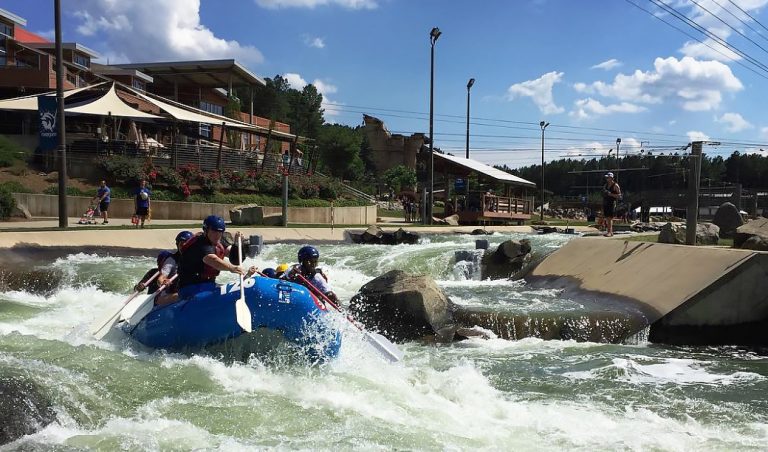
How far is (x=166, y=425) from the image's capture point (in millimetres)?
5129

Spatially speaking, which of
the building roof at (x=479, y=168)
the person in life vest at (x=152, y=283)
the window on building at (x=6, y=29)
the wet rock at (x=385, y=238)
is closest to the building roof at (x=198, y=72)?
the window on building at (x=6, y=29)

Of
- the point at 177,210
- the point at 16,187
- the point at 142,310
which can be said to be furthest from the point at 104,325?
the point at 16,187

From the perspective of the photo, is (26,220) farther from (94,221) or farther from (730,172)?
(730,172)

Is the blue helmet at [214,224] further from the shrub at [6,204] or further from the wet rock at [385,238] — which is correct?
the shrub at [6,204]

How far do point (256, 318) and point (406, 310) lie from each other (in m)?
3.36

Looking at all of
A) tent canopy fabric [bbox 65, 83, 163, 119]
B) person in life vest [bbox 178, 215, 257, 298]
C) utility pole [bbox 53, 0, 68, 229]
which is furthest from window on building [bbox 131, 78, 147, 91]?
person in life vest [bbox 178, 215, 257, 298]

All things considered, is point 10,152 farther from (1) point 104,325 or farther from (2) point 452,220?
(1) point 104,325

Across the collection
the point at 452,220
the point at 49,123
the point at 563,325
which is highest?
the point at 49,123

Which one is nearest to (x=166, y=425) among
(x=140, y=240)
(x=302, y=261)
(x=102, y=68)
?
(x=302, y=261)

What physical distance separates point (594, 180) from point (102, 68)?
347 feet

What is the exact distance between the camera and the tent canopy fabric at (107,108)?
89.7ft

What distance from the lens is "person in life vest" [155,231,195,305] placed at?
7.18m

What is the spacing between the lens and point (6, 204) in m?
21.0

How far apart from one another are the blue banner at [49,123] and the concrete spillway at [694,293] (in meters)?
16.9
